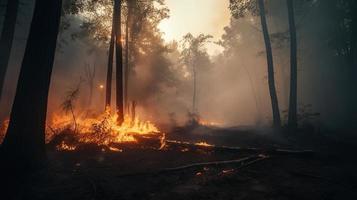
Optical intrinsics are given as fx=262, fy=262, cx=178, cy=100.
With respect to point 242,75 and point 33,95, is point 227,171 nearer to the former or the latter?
point 33,95

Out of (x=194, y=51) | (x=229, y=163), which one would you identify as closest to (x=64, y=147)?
(x=229, y=163)

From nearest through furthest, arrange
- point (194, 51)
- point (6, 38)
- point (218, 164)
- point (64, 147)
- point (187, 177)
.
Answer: point (187, 177) < point (218, 164) < point (64, 147) < point (6, 38) < point (194, 51)

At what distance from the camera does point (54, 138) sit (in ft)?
39.0

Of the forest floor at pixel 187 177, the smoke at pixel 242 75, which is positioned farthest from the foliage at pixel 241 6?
the forest floor at pixel 187 177

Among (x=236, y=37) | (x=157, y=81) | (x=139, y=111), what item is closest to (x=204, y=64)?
(x=236, y=37)

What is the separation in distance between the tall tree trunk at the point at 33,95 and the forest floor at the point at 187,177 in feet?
2.53

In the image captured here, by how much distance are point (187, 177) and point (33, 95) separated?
4.93 metres

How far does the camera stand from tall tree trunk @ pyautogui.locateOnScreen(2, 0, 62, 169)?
7180 millimetres

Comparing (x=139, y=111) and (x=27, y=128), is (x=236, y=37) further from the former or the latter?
(x=27, y=128)

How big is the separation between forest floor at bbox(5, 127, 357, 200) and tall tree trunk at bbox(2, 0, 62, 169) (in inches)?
30.4

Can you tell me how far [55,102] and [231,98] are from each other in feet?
112

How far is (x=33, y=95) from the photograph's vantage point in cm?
748

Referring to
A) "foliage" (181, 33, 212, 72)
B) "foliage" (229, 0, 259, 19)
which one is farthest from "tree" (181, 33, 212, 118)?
"foliage" (229, 0, 259, 19)

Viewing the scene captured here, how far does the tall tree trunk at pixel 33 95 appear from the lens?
718 centimetres
